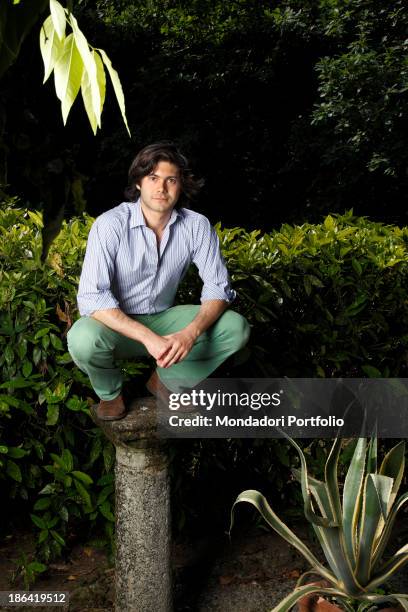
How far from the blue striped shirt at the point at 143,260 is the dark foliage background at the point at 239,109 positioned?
4821mm

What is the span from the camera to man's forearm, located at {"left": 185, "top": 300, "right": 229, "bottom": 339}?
2.97m

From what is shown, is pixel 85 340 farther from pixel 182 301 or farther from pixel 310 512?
pixel 310 512

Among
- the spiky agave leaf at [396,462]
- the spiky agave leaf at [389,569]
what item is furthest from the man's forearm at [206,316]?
the spiky agave leaf at [389,569]

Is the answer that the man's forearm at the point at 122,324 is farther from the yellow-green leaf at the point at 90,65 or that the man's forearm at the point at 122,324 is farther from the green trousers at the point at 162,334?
the yellow-green leaf at the point at 90,65

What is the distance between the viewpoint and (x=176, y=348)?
114 inches

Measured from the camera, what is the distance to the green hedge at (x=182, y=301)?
3537mm

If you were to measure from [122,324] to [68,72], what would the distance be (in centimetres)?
Result: 174

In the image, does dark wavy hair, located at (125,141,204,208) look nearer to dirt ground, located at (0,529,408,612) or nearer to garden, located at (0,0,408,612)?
garden, located at (0,0,408,612)

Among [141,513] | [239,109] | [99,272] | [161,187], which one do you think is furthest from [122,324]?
[239,109]

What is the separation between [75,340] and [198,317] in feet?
1.57

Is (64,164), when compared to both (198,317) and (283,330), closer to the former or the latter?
(198,317)

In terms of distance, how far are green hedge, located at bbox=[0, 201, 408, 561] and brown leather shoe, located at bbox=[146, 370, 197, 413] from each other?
19 cm

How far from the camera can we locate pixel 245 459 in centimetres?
400

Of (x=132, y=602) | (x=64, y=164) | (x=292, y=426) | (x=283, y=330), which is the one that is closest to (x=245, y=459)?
(x=292, y=426)
